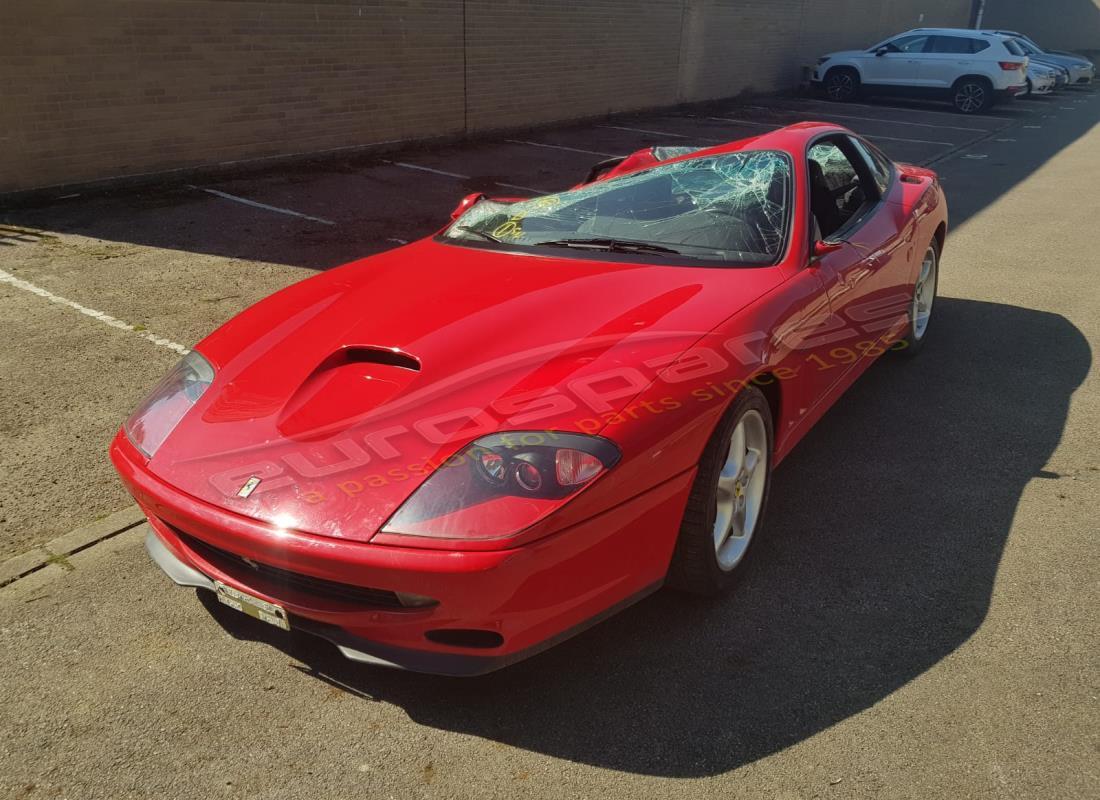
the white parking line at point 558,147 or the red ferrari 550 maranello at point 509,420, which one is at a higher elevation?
the red ferrari 550 maranello at point 509,420

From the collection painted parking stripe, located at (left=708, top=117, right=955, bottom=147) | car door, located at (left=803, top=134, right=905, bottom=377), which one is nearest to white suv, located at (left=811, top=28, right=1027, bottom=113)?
painted parking stripe, located at (left=708, top=117, right=955, bottom=147)

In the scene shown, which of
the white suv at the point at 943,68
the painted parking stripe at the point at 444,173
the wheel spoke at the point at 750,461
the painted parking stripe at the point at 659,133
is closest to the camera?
the wheel spoke at the point at 750,461

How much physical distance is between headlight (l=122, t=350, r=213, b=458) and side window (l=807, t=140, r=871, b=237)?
8.09ft

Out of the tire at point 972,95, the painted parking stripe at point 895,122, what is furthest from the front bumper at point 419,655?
the tire at point 972,95

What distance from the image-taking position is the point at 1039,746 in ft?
7.89

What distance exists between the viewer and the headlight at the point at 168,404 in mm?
2816

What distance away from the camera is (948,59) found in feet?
65.7

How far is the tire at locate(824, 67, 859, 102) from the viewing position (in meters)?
21.1

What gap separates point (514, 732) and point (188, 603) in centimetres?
127

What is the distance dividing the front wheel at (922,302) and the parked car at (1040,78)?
18.8 m

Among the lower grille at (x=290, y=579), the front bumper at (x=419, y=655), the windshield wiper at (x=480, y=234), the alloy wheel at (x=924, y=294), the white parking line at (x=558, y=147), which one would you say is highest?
the windshield wiper at (x=480, y=234)

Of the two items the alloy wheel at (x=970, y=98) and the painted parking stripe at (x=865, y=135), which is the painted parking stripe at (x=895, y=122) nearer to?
the painted parking stripe at (x=865, y=135)

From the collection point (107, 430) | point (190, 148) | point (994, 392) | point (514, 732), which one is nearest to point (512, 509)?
point (514, 732)

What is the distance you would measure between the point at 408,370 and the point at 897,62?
21.1 meters
